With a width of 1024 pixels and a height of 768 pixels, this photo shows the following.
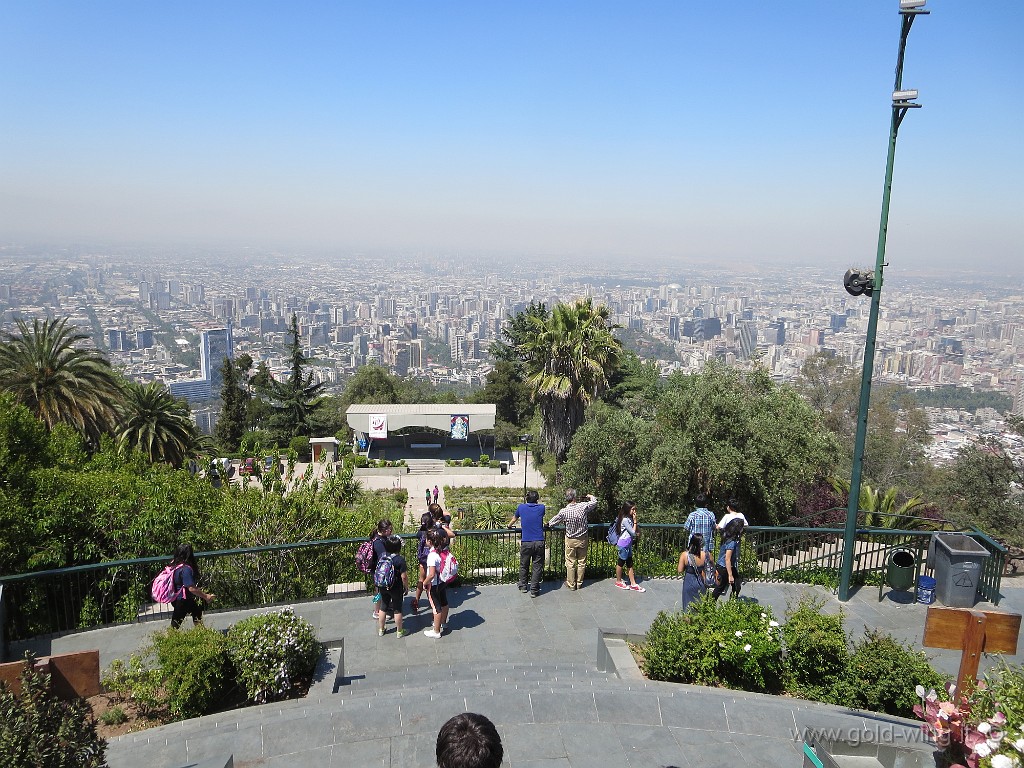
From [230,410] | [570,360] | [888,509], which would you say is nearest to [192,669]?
[888,509]

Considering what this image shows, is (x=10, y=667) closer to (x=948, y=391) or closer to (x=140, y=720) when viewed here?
(x=140, y=720)

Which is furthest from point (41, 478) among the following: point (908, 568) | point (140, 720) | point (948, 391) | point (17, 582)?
point (948, 391)

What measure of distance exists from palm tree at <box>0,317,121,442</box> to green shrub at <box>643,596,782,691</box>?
54.3 ft

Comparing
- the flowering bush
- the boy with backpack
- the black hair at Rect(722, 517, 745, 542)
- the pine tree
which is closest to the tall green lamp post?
the black hair at Rect(722, 517, 745, 542)

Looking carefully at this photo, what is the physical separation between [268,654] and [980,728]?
512 cm

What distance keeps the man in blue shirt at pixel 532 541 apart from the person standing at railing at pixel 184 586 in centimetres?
355

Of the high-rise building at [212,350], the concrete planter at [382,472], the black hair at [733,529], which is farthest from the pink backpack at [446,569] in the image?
the high-rise building at [212,350]

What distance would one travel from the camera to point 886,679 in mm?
5836

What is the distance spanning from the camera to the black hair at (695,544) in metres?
7.55

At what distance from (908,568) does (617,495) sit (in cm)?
731

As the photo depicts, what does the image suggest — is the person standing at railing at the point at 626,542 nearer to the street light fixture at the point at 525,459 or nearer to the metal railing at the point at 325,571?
the metal railing at the point at 325,571

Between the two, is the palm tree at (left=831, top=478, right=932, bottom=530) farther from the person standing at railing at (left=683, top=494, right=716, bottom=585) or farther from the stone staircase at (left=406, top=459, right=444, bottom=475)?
the stone staircase at (left=406, top=459, right=444, bottom=475)

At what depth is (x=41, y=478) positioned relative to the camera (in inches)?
367

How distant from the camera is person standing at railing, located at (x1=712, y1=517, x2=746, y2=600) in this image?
7.66 metres
